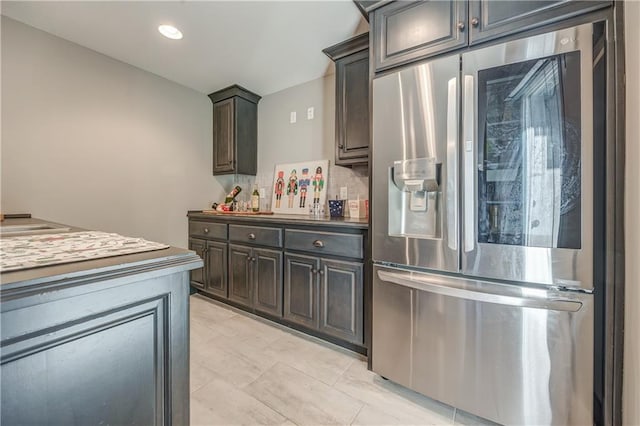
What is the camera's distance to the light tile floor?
1363 mm

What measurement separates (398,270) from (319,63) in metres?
2.12

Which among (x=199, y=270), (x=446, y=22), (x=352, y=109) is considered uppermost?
(x=446, y=22)

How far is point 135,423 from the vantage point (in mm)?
681

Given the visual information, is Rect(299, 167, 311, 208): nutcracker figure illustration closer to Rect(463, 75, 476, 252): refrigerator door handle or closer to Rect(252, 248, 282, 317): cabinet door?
Rect(252, 248, 282, 317): cabinet door

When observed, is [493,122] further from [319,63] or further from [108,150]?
[108,150]

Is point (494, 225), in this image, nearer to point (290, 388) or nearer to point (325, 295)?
point (325, 295)

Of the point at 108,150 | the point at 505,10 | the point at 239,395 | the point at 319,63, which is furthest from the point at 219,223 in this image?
the point at 505,10

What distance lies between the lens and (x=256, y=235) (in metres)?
2.38

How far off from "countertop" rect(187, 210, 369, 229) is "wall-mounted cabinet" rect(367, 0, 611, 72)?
1008 mm

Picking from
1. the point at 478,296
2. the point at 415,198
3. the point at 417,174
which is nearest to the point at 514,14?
the point at 417,174

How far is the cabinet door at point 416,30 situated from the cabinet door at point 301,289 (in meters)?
1.46

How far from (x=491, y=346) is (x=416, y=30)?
1720 millimetres

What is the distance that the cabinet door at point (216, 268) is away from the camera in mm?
2643

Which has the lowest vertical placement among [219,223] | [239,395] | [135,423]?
[239,395]
